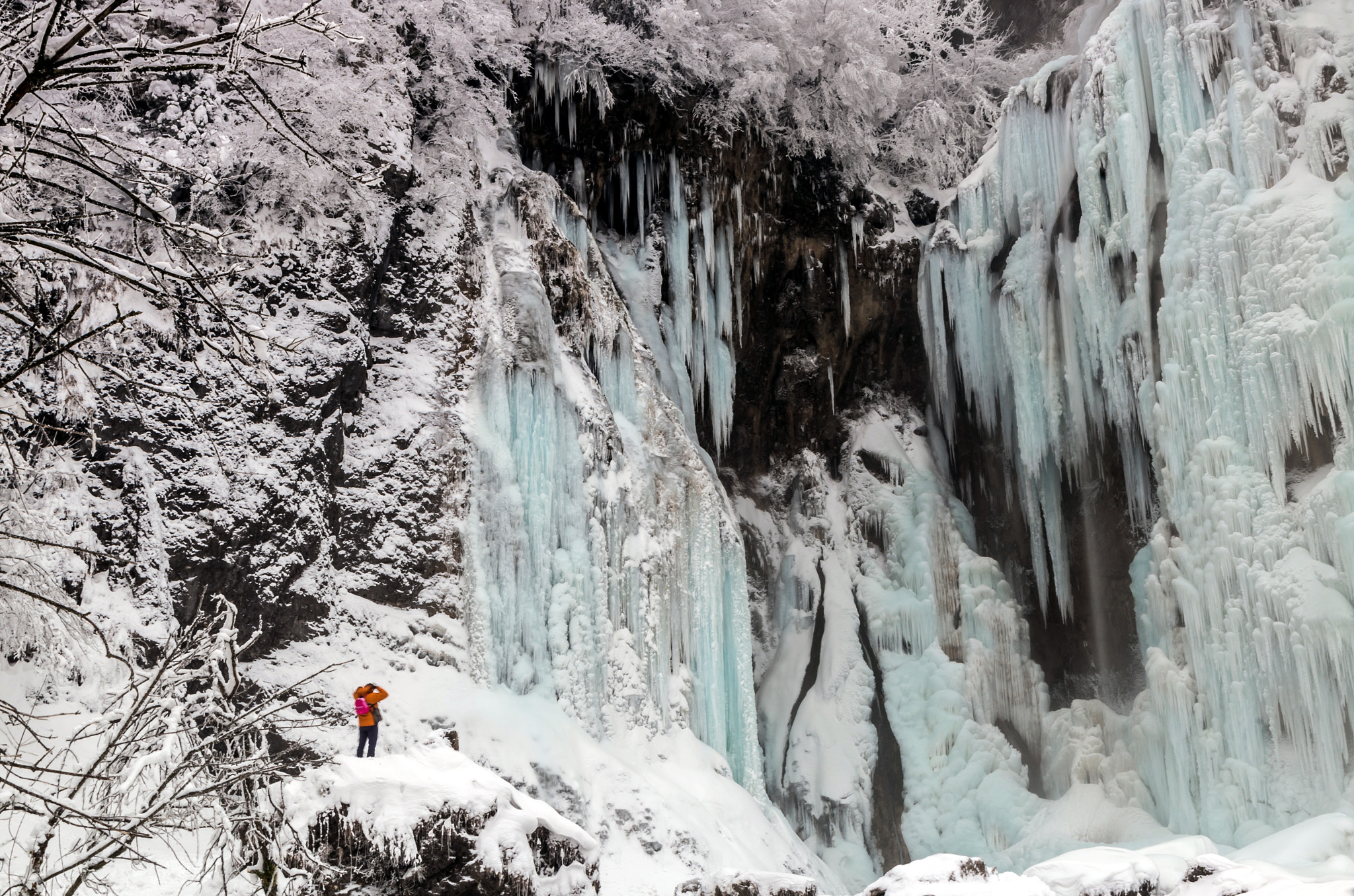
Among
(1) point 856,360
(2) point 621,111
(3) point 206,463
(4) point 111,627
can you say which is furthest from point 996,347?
(4) point 111,627

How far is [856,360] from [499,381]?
7.15 metres

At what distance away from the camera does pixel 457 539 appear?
37.4ft

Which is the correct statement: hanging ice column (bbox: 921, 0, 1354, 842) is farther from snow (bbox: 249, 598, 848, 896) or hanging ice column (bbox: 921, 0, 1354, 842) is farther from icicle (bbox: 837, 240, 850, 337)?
snow (bbox: 249, 598, 848, 896)

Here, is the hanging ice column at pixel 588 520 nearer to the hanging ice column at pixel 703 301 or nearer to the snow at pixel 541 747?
the snow at pixel 541 747

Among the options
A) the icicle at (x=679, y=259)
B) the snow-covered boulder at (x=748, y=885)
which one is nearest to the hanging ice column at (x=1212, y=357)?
the icicle at (x=679, y=259)

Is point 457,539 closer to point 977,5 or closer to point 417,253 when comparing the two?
point 417,253

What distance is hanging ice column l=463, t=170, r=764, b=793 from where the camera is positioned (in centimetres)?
1159

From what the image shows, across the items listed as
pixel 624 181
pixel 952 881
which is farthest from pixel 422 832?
pixel 624 181

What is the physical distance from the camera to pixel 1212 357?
12.4m

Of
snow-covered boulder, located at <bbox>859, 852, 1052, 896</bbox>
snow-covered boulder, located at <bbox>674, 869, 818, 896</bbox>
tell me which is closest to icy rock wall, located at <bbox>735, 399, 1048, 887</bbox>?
snow-covered boulder, located at <bbox>674, 869, 818, 896</bbox>

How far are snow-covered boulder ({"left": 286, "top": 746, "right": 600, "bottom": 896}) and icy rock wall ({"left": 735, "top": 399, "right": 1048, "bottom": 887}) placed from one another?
9415 mm

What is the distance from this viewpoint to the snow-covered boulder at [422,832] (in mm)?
5422

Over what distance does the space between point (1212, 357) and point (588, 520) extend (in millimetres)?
7065

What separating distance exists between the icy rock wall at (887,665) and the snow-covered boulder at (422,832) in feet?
30.9
